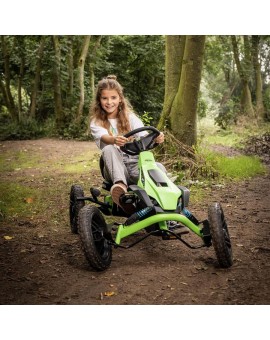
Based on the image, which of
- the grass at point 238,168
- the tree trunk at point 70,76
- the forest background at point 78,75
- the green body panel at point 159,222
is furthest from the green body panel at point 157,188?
the tree trunk at point 70,76

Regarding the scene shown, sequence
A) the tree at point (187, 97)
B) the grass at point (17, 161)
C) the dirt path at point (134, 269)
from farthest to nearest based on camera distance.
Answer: the grass at point (17, 161) < the tree at point (187, 97) < the dirt path at point (134, 269)

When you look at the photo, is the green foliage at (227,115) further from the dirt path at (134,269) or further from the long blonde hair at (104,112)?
the long blonde hair at (104,112)

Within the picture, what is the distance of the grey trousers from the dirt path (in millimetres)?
642

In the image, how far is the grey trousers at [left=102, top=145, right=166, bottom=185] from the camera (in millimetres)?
3311

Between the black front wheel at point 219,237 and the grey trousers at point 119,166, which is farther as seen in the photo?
the grey trousers at point 119,166

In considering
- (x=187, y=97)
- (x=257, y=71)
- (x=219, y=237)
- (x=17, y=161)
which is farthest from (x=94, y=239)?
(x=257, y=71)

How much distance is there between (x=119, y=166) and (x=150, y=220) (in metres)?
0.74

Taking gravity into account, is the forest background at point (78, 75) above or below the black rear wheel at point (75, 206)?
above

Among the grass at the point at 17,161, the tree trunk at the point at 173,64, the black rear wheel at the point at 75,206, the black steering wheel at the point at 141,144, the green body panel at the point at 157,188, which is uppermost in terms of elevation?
the tree trunk at the point at 173,64

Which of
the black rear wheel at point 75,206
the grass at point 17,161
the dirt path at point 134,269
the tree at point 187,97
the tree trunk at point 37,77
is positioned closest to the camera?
the dirt path at point 134,269

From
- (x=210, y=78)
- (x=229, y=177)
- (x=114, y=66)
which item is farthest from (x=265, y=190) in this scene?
(x=210, y=78)

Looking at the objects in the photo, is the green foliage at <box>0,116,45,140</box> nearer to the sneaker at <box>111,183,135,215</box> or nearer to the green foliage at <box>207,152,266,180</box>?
the green foliage at <box>207,152,266,180</box>

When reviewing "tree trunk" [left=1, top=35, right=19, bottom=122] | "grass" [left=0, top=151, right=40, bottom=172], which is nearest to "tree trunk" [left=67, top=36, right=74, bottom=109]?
"tree trunk" [left=1, top=35, right=19, bottom=122]

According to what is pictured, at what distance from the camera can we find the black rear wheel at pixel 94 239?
267 centimetres
